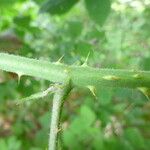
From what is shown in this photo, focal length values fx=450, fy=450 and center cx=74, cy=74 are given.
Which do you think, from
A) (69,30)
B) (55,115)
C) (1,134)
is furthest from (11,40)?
(55,115)

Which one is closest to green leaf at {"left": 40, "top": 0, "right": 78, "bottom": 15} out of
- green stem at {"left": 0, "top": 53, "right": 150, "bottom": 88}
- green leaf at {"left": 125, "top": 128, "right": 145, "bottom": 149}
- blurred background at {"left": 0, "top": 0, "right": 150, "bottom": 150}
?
blurred background at {"left": 0, "top": 0, "right": 150, "bottom": 150}

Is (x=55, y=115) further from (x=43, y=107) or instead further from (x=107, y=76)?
(x=43, y=107)

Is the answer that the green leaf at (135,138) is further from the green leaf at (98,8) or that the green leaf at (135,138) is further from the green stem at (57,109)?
the green stem at (57,109)

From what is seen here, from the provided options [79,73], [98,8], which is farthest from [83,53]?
[79,73]

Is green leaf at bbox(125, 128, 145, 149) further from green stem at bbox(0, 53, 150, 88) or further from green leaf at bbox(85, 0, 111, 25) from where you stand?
green stem at bbox(0, 53, 150, 88)

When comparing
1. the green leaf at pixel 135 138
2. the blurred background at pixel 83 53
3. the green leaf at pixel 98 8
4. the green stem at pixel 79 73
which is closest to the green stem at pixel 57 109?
the green stem at pixel 79 73
